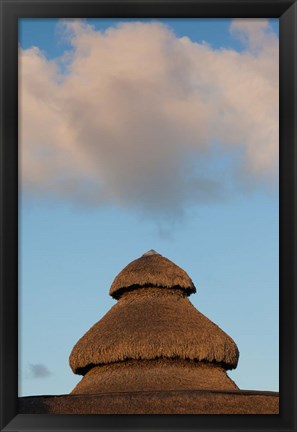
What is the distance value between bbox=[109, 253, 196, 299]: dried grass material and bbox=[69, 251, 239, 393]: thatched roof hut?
0.09ft

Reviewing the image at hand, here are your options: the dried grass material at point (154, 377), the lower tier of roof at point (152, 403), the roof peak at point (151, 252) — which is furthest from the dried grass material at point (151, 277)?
the lower tier of roof at point (152, 403)

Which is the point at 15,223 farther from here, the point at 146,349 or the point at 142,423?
the point at 146,349

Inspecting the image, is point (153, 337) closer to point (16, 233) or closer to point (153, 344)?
point (153, 344)

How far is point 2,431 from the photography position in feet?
27.9

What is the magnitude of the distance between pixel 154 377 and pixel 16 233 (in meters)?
11.7

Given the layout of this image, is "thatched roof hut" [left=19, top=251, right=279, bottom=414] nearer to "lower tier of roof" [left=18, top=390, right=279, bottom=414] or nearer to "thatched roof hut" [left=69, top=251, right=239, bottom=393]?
"thatched roof hut" [left=69, top=251, right=239, bottom=393]

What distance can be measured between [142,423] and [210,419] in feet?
2.32

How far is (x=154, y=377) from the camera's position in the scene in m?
19.6

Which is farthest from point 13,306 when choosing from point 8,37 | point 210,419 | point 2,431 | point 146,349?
point 146,349

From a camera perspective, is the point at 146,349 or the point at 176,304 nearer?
the point at 146,349

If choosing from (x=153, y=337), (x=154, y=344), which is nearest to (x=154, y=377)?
(x=154, y=344)

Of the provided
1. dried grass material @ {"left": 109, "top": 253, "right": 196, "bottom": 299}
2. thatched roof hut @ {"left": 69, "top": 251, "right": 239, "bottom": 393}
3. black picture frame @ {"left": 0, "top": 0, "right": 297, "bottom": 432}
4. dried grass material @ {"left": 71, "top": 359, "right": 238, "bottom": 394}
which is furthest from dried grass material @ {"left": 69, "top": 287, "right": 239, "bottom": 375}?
black picture frame @ {"left": 0, "top": 0, "right": 297, "bottom": 432}

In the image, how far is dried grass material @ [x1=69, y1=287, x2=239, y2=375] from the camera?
20.3 meters

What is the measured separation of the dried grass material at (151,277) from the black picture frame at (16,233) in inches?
548
